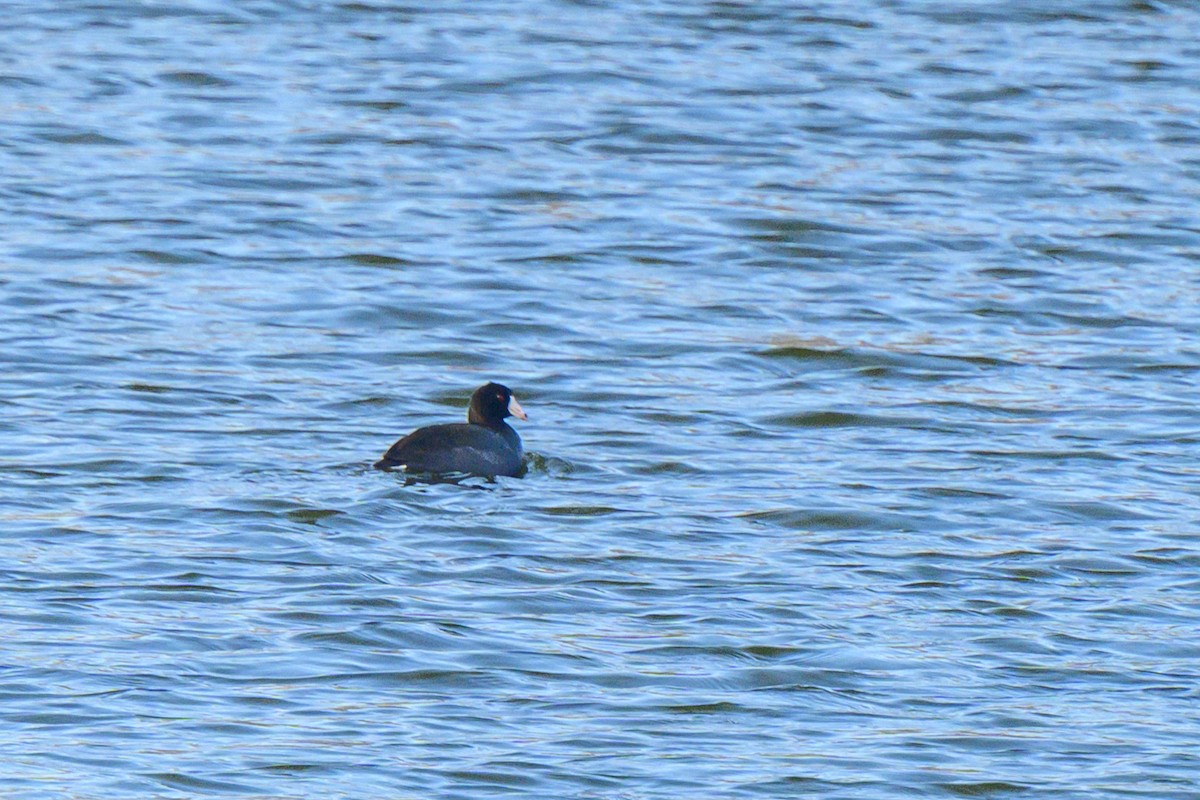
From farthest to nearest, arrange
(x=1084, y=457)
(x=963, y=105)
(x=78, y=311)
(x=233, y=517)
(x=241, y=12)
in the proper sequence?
(x=241, y=12) < (x=963, y=105) < (x=78, y=311) < (x=1084, y=457) < (x=233, y=517)

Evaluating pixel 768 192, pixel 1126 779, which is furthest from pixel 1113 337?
pixel 1126 779

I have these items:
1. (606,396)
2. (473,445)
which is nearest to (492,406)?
(473,445)

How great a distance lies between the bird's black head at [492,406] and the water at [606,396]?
331mm

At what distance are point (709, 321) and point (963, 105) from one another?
6997 mm

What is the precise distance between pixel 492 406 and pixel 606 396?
1192 millimetres

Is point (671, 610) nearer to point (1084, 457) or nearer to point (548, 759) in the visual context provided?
point (548, 759)

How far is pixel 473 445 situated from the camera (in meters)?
12.6

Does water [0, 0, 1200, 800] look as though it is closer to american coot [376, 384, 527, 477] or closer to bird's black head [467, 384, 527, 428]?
american coot [376, 384, 527, 477]

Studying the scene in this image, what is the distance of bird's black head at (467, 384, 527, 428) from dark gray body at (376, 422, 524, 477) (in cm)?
15

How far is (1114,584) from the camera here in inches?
429

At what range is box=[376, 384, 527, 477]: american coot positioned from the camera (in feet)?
40.5

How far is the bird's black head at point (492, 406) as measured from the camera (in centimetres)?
1320

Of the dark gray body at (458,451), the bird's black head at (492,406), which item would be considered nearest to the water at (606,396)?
the dark gray body at (458,451)

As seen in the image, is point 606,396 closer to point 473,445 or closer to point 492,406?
point 492,406
